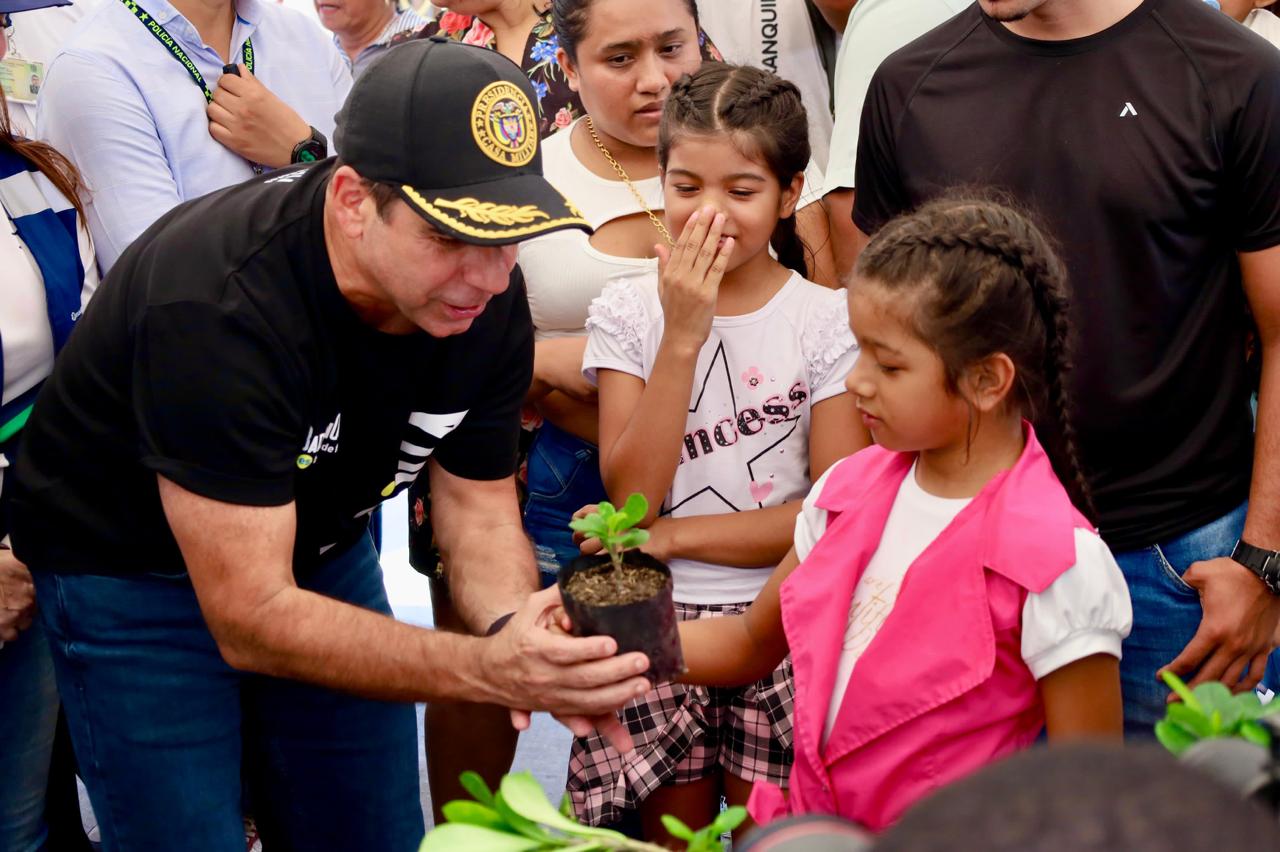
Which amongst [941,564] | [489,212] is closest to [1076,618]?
[941,564]

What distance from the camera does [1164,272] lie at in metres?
1.92

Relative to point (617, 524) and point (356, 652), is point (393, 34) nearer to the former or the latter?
point (356, 652)

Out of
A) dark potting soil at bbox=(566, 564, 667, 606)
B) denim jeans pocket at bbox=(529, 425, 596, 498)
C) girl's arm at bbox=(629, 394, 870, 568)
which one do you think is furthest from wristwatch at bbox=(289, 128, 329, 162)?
dark potting soil at bbox=(566, 564, 667, 606)

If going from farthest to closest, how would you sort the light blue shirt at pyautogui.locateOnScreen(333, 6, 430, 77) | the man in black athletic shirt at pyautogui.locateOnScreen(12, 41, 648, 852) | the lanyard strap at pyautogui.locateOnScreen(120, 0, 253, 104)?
the light blue shirt at pyautogui.locateOnScreen(333, 6, 430, 77), the lanyard strap at pyautogui.locateOnScreen(120, 0, 253, 104), the man in black athletic shirt at pyautogui.locateOnScreen(12, 41, 648, 852)

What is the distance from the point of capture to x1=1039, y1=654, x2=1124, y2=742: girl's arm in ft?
4.71

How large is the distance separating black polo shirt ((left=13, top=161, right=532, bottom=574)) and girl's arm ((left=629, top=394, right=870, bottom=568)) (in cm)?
35

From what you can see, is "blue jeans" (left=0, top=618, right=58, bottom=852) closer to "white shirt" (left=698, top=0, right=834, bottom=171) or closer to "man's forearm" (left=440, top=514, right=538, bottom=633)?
"man's forearm" (left=440, top=514, right=538, bottom=633)

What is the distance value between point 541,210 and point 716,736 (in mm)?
992

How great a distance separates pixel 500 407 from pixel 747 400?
45cm

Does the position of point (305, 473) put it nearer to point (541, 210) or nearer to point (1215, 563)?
point (541, 210)

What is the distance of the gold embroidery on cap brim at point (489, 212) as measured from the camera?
1.58 m

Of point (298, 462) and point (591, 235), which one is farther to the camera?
point (591, 235)

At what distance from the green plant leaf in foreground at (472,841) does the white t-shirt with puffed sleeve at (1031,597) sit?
624 mm

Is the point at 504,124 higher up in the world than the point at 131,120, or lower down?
higher up
